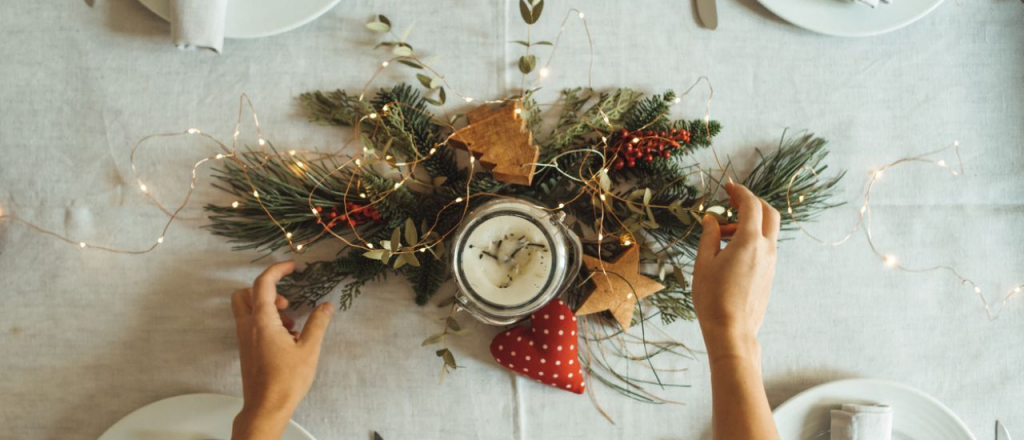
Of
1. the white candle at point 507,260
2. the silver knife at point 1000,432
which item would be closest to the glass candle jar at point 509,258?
the white candle at point 507,260

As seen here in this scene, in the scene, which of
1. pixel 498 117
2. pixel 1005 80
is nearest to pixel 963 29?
pixel 1005 80

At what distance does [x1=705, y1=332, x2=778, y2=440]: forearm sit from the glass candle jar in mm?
186

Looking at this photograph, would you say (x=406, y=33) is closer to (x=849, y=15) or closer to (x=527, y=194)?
(x=527, y=194)

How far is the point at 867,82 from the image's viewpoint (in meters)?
0.84

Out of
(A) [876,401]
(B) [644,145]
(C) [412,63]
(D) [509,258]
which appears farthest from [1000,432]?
(C) [412,63]

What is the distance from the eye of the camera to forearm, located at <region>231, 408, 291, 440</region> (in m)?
0.72

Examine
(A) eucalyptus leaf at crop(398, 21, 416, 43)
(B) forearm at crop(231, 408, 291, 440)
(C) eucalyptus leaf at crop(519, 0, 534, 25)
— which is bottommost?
(B) forearm at crop(231, 408, 291, 440)

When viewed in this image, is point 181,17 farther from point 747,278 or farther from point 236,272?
point 747,278

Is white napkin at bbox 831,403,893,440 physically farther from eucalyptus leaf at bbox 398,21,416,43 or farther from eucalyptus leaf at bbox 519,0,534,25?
eucalyptus leaf at bbox 398,21,416,43

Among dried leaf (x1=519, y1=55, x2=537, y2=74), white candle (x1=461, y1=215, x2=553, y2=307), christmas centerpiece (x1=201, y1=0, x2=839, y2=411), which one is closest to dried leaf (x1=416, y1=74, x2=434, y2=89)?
christmas centerpiece (x1=201, y1=0, x2=839, y2=411)

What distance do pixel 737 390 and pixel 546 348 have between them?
9.4 inches

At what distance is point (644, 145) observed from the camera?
30.7 inches

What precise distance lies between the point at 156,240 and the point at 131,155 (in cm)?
12

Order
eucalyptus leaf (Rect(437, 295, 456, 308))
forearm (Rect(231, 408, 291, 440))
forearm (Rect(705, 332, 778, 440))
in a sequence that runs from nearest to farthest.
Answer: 1. forearm (Rect(705, 332, 778, 440))
2. forearm (Rect(231, 408, 291, 440))
3. eucalyptus leaf (Rect(437, 295, 456, 308))
